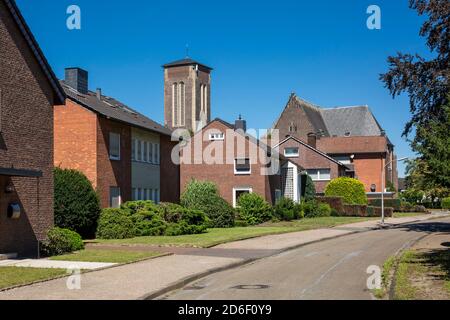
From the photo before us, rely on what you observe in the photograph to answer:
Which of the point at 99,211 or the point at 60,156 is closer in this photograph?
the point at 99,211

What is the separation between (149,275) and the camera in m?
14.7

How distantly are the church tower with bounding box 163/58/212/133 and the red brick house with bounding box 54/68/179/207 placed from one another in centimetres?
8806

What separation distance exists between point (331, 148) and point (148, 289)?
218 feet

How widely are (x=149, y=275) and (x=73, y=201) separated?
1197 centimetres

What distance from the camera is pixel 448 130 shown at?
15.5 metres

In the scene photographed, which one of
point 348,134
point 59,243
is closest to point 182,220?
point 59,243

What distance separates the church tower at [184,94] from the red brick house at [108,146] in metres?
88.1

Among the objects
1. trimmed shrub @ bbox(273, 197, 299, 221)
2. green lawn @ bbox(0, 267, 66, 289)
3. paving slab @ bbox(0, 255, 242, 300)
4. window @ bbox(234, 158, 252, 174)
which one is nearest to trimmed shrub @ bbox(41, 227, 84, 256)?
paving slab @ bbox(0, 255, 242, 300)

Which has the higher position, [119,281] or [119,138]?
[119,138]

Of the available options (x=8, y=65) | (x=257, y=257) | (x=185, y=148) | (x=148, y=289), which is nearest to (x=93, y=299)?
(x=148, y=289)

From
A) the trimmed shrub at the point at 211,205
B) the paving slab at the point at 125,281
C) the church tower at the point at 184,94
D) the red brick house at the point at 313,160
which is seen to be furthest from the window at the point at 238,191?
the church tower at the point at 184,94

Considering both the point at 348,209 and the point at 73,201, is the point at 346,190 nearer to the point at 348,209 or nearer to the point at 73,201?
the point at 348,209

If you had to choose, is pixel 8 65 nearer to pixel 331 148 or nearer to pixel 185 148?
pixel 185 148

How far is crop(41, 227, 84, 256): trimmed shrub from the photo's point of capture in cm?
2002
